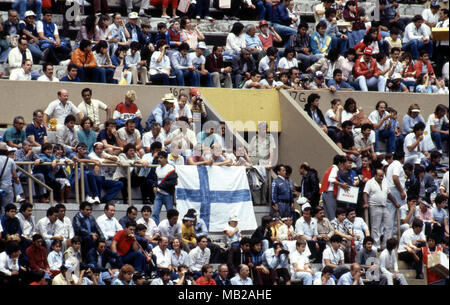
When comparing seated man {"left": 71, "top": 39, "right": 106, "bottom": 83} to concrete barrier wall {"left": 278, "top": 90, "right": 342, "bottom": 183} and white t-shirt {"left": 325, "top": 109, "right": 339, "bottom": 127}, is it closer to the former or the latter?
concrete barrier wall {"left": 278, "top": 90, "right": 342, "bottom": 183}

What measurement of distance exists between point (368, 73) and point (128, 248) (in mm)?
8990

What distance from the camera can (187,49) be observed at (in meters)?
23.7

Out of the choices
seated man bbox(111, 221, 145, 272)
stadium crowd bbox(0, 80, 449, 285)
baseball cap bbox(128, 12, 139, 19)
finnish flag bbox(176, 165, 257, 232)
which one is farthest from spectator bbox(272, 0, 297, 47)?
seated man bbox(111, 221, 145, 272)

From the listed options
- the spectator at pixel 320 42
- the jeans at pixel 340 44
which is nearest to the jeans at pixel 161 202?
the spectator at pixel 320 42

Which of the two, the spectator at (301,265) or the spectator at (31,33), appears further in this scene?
the spectator at (31,33)

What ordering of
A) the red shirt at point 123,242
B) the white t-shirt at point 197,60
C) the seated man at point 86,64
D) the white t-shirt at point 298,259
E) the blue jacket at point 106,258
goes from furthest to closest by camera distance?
the white t-shirt at point 197,60 → the seated man at point 86,64 → the white t-shirt at point 298,259 → the red shirt at point 123,242 → the blue jacket at point 106,258

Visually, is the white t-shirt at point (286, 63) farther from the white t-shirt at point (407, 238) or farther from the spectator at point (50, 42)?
the white t-shirt at point (407, 238)

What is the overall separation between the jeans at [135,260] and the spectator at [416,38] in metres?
11.4

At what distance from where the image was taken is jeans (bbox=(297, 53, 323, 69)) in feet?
83.9

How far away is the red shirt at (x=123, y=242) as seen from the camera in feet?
60.8

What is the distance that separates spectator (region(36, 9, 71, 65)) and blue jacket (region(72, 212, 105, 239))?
217 inches

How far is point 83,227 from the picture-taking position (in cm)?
1852
